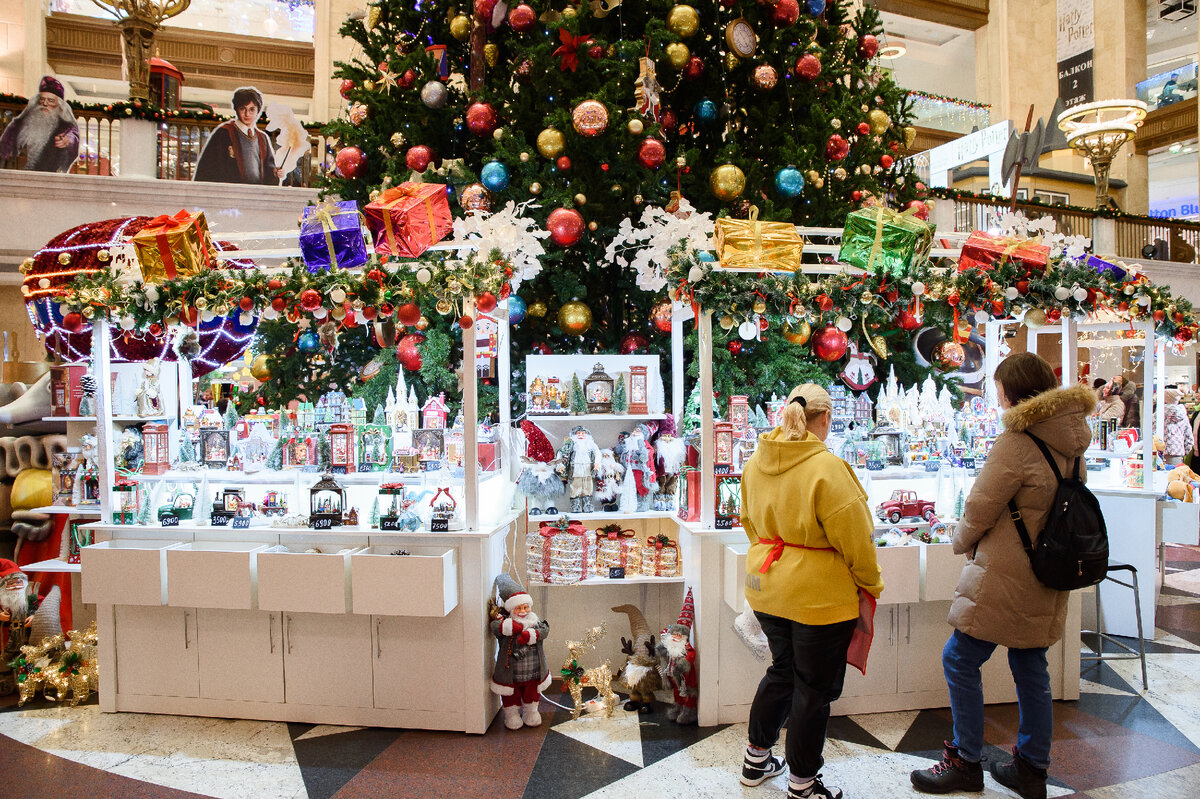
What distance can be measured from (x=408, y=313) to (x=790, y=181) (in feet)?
9.34

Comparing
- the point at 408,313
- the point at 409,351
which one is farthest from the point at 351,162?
the point at 408,313

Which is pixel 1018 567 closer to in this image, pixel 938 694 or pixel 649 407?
pixel 938 694

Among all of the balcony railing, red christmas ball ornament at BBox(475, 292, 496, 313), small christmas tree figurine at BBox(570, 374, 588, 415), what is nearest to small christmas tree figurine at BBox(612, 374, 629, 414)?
small christmas tree figurine at BBox(570, 374, 588, 415)

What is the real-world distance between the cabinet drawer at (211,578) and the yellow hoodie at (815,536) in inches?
90.3

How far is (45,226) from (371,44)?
12.4 ft

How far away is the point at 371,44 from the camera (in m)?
5.55

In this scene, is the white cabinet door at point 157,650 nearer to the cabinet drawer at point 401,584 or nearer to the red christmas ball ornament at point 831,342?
the cabinet drawer at point 401,584

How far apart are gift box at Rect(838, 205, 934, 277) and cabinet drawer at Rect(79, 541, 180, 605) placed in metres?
3.46

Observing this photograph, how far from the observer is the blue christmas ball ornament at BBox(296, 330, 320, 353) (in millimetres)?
4559

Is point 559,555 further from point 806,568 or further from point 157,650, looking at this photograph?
point 157,650

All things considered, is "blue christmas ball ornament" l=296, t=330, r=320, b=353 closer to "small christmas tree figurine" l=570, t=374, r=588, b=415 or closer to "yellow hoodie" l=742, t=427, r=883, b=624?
"small christmas tree figurine" l=570, t=374, r=588, b=415

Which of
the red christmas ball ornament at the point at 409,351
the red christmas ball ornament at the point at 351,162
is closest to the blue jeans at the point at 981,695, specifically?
the red christmas ball ornament at the point at 409,351

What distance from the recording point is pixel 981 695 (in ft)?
8.98

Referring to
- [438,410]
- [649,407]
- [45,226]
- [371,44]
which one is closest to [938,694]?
[649,407]
